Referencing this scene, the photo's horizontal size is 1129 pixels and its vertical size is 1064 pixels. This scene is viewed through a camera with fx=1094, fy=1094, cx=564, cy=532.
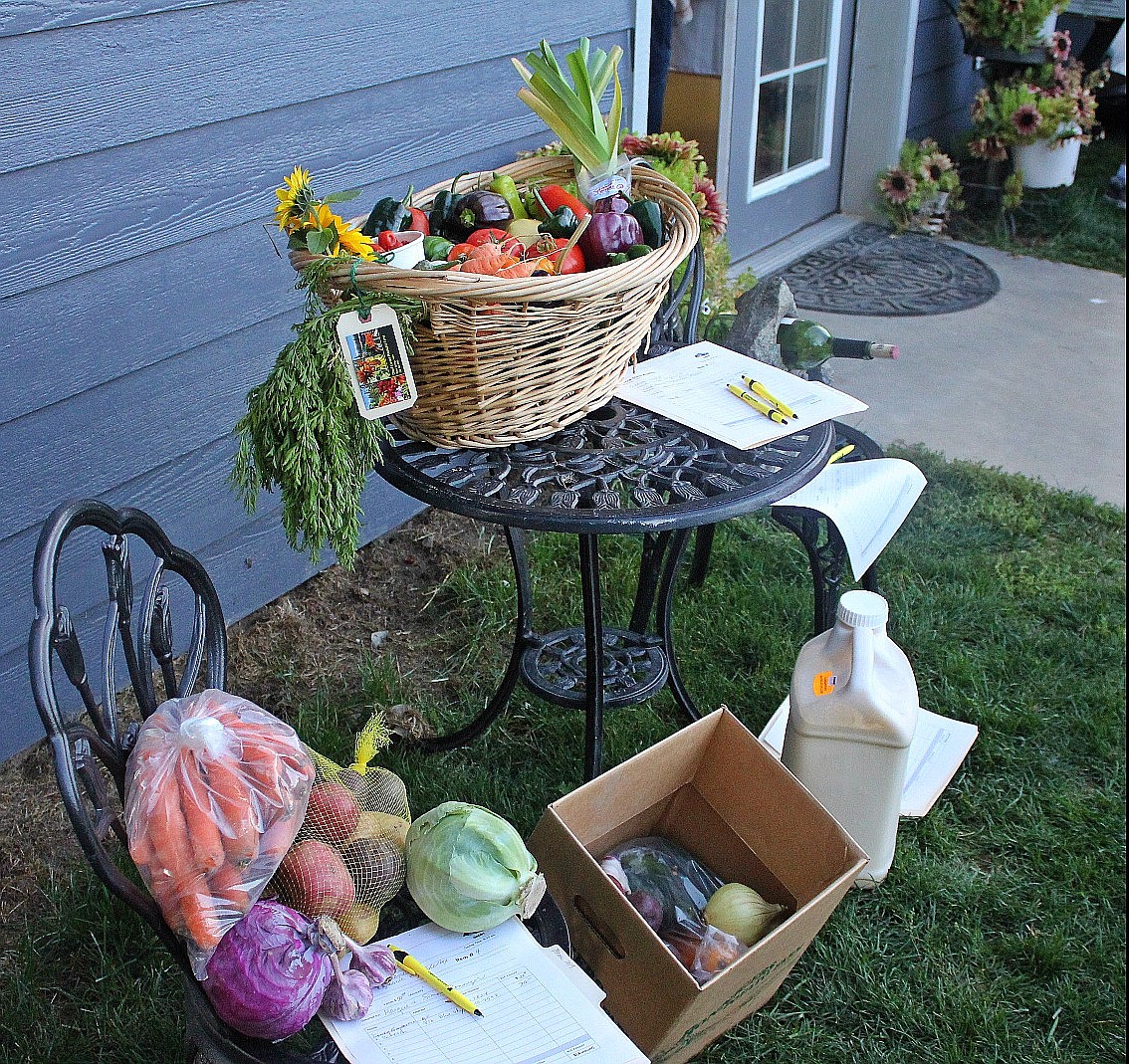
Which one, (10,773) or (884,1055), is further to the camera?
(10,773)

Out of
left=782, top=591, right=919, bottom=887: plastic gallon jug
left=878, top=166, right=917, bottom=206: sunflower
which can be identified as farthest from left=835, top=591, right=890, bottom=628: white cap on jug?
left=878, top=166, right=917, bottom=206: sunflower

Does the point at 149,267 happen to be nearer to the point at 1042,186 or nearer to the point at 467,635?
the point at 467,635

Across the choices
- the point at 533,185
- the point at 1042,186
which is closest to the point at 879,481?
the point at 533,185

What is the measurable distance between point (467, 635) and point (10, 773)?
104 centimetres

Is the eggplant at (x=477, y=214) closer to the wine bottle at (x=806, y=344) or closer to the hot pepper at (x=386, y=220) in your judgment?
the hot pepper at (x=386, y=220)

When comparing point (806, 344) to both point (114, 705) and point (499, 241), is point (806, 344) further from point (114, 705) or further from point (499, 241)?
point (114, 705)

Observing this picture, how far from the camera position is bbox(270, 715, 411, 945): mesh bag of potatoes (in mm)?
1314

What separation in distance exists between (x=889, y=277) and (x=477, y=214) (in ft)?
11.5

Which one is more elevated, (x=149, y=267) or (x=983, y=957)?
(x=149, y=267)

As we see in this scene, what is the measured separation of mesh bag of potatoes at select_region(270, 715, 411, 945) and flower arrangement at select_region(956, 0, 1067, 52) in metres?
4.90

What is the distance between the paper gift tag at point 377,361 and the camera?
142cm

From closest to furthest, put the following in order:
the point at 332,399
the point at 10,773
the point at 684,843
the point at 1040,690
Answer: the point at 332,399 → the point at 684,843 → the point at 10,773 → the point at 1040,690

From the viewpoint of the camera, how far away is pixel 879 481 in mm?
2146

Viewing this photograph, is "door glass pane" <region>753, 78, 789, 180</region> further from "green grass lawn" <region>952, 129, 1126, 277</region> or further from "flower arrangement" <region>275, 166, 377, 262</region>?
"flower arrangement" <region>275, 166, 377, 262</region>
